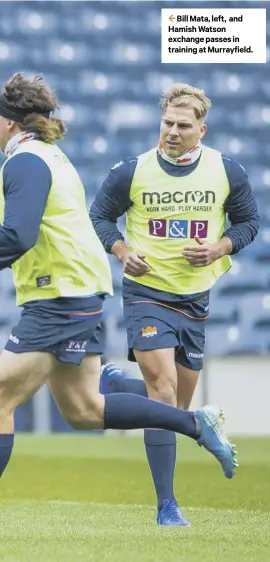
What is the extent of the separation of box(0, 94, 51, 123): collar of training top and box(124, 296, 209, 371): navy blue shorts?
1.36 m

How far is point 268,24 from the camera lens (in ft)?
60.7

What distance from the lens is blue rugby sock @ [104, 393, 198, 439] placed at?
485 centimetres

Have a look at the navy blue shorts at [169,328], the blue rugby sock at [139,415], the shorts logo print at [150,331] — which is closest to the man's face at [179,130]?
the navy blue shorts at [169,328]

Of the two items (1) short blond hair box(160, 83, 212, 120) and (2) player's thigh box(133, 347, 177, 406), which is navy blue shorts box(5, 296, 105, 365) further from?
(1) short blond hair box(160, 83, 212, 120)

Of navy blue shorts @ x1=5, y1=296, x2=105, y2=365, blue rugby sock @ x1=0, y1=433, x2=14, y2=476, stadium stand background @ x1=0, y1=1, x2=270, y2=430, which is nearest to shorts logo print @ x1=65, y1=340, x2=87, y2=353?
navy blue shorts @ x1=5, y1=296, x2=105, y2=365

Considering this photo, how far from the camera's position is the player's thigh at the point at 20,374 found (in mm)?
4574

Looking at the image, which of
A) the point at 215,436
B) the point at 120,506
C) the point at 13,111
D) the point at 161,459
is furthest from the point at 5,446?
the point at 120,506

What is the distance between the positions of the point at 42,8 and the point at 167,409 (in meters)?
14.6

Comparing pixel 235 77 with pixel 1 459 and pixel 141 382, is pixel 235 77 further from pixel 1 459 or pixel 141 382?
pixel 1 459

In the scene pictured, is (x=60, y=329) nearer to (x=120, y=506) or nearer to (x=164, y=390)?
(x=164, y=390)

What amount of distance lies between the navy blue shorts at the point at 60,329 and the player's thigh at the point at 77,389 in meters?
0.07

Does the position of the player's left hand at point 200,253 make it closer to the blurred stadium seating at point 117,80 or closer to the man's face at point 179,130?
the man's face at point 179,130

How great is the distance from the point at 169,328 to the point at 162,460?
61 centimetres

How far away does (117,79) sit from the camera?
1867cm
